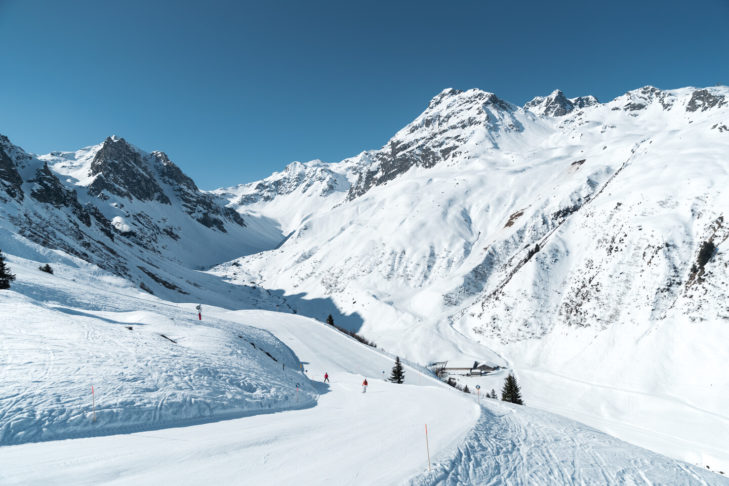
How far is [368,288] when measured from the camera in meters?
85.8

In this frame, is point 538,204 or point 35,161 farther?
point 35,161

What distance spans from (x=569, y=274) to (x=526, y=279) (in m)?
6.44

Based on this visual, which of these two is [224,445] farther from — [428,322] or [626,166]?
[626,166]

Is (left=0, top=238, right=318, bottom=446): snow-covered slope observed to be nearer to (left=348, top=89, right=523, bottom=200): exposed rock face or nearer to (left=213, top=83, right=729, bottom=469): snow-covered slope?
(left=213, top=83, right=729, bottom=469): snow-covered slope

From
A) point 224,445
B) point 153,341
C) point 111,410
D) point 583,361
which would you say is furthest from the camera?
point 583,361

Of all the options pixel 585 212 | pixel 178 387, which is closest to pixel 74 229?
→ pixel 178 387

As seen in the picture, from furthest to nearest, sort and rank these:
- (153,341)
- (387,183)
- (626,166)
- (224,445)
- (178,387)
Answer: (387,183) → (626,166) → (153,341) → (178,387) → (224,445)

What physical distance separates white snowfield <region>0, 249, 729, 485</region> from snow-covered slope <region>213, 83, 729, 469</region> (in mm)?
20191

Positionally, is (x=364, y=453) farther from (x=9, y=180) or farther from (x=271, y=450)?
(x=9, y=180)

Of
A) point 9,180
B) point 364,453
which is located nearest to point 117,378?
point 364,453

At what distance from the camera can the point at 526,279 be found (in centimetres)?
5703

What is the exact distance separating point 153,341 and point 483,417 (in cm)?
1677

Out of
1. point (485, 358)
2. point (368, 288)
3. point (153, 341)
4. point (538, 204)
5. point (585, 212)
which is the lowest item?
point (485, 358)

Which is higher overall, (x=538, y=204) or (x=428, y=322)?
(x=538, y=204)
